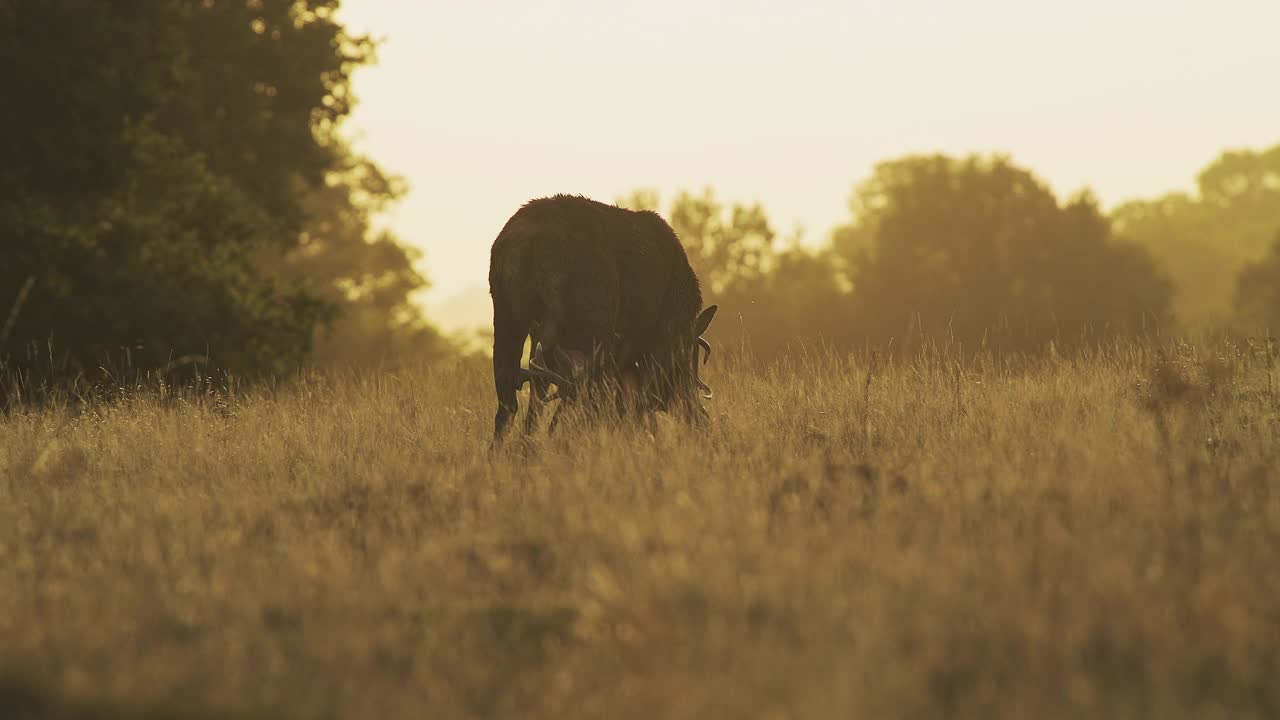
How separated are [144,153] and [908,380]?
10.8 meters

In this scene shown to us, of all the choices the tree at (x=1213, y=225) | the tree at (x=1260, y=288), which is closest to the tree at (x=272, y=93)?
the tree at (x=1260, y=288)

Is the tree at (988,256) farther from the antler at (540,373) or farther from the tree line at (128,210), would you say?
the antler at (540,373)

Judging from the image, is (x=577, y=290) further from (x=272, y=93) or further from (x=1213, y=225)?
(x=1213, y=225)

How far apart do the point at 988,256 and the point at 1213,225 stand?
5354 cm

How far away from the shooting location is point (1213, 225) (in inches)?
3681

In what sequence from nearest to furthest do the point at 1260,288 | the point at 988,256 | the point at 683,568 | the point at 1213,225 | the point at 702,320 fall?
the point at 683,568 → the point at 702,320 → the point at 1260,288 → the point at 988,256 → the point at 1213,225

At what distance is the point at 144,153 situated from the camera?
16172mm

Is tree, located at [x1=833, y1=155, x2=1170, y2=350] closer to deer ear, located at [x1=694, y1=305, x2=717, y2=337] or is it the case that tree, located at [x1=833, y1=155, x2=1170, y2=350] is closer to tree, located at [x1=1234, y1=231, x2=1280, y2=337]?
tree, located at [x1=1234, y1=231, x2=1280, y2=337]

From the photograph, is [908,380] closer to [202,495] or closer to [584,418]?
[584,418]

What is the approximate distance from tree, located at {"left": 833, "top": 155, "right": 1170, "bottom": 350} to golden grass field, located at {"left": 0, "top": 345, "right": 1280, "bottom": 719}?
35402mm

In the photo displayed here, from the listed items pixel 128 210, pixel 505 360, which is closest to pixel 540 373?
pixel 505 360

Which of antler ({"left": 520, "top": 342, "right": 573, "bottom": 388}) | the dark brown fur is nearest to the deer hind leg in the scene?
the dark brown fur

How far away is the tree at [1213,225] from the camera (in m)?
77.4

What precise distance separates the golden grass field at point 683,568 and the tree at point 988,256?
35402 millimetres
